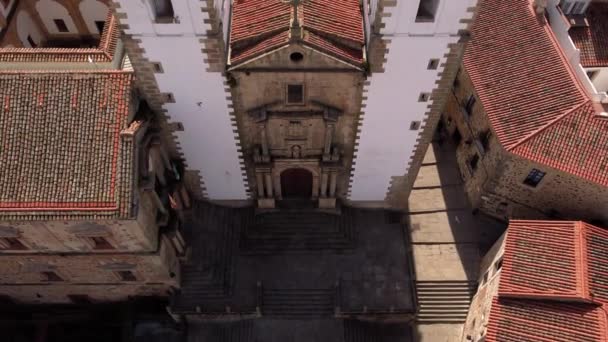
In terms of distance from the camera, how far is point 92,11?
3494 cm

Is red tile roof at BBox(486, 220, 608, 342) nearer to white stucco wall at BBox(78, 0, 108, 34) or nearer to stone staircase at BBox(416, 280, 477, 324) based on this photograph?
stone staircase at BBox(416, 280, 477, 324)

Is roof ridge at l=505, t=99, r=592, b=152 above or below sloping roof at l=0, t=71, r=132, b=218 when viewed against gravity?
above

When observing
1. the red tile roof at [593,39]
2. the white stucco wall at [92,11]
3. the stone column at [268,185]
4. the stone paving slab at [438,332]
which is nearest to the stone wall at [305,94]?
the stone column at [268,185]

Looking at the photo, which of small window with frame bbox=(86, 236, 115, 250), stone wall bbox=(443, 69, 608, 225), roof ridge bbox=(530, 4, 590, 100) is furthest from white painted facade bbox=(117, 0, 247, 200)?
roof ridge bbox=(530, 4, 590, 100)

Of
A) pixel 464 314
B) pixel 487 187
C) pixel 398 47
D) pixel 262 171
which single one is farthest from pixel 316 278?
pixel 398 47

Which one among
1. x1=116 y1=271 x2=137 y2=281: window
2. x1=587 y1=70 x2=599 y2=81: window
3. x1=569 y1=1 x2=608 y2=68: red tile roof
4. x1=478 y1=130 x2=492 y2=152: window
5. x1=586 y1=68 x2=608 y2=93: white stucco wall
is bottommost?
x1=116 y1=271 x2=137 y2=281: window

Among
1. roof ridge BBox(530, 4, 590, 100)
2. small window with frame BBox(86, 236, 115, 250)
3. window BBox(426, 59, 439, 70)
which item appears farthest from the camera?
roof ridge BBox(530, 4, 590, 100)

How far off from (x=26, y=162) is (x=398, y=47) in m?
15.6

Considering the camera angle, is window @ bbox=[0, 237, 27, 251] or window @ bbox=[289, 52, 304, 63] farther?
window @ bbox=[0, 237, 27, 251]

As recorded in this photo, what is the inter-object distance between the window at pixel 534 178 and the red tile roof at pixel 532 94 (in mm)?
1224

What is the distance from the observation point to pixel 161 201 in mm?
24219

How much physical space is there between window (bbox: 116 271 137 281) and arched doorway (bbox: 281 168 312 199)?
9525 millimetres

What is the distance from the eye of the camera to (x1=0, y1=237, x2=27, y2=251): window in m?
21.9

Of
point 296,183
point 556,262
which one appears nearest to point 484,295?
point 556,262
